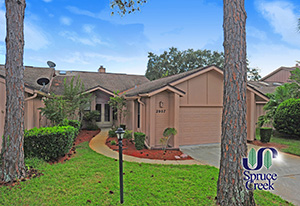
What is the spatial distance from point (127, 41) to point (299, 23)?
12865 mm

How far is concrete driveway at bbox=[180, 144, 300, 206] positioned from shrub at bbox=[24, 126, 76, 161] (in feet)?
17.2

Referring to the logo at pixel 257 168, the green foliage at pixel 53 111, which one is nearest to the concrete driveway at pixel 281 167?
the logo at pixel 257 168

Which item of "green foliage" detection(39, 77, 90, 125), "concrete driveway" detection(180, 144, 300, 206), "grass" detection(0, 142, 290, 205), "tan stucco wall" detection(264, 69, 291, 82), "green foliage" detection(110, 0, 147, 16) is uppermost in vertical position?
"tan stucco wall" detection(264, 69, 291, 82)

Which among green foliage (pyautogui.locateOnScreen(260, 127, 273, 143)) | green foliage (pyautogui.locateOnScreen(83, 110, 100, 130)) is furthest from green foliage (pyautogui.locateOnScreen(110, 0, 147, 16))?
green foliage (pyautogui.locateOnScreen(260, 127, 273, 143))

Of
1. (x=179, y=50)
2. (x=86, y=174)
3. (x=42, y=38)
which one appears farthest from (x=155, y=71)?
(x=86, y=174)

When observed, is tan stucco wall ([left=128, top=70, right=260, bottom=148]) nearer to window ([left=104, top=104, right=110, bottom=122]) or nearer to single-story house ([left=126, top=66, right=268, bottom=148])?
single-story house ([left=126, top=66, right=268, bottom=148])

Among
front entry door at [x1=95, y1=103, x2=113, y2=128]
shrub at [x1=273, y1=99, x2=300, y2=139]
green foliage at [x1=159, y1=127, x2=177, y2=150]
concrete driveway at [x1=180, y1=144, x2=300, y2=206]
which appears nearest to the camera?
concrete driveway at [x1=180, y1=144, x2=300, y2=206]

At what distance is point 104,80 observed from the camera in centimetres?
2103

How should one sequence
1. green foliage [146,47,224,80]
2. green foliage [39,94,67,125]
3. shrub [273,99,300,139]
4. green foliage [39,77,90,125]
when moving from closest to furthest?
green foliage [39,94,67,125] → green foliage [39,77,90,125] → shrub [273,99,300,139] → green foliage [146,47,224,80]

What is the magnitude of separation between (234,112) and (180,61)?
1279 inches

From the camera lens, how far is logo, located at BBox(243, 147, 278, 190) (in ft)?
11.8

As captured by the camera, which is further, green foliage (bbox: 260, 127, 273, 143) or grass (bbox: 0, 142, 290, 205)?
green foliage (bbox: 260, 127, 273, 143)

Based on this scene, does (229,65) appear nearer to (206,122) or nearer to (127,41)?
(206,122)

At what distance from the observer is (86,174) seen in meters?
5.28
